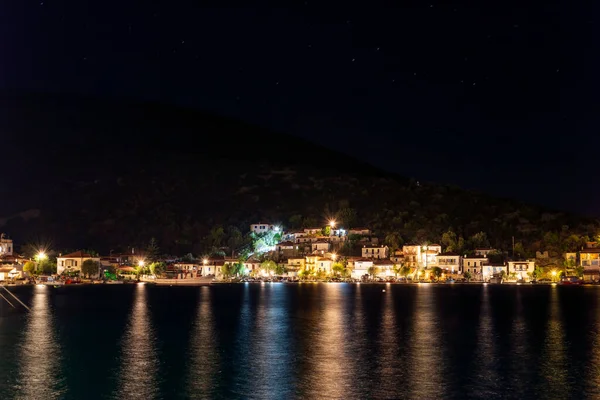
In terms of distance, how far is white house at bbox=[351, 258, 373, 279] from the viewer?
83.0 metres

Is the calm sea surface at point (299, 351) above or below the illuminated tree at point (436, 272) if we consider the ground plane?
below

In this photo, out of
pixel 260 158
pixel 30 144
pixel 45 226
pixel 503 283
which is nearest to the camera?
pixel 503 283

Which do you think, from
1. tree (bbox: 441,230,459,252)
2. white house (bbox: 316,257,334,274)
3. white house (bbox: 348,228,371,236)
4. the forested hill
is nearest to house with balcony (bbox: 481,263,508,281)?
tree (bbox: 441,230,459,252)

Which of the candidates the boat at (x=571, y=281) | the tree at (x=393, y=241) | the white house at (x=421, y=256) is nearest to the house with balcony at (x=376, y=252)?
the tree at (x=393, y=241)

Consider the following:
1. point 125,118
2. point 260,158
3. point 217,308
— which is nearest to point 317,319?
point 217,308

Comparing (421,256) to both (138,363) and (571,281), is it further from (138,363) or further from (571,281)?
(138,363)

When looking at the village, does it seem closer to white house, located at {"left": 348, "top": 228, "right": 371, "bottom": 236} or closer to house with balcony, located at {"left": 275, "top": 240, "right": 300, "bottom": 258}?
house with balcony, located at {"left": 275, "top": 240, "right": 300, "bottom": 258}

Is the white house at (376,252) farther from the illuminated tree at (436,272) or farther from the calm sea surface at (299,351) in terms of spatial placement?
the calm sea surface at (299,351)

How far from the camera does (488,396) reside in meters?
20.0

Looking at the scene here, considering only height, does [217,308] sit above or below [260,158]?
below

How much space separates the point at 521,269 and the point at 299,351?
5952 centimetres

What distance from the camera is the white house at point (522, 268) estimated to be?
80688 mm

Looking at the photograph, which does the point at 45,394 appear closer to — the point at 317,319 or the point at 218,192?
the point at 317,319

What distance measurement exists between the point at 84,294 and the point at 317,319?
1069 inches
